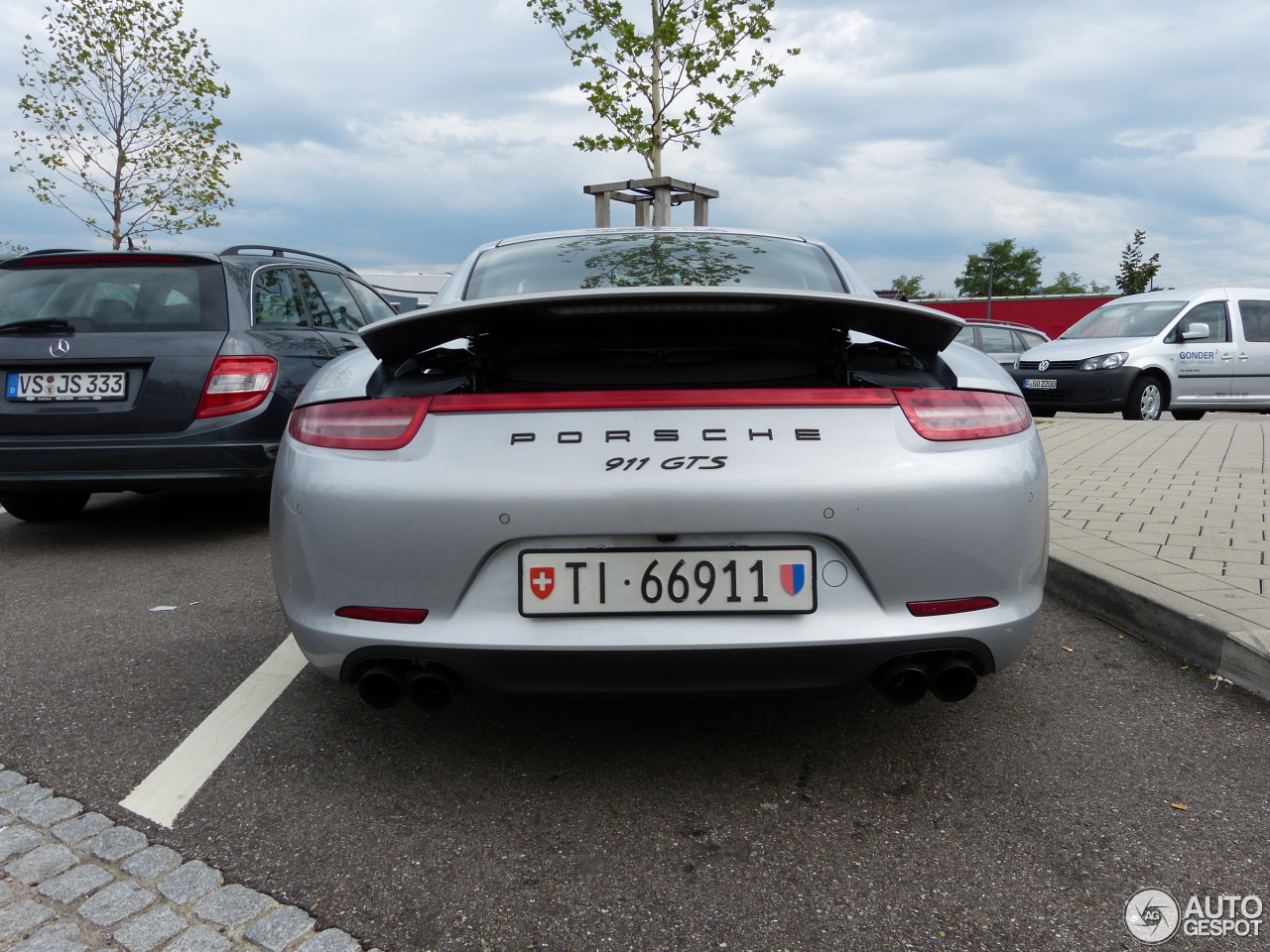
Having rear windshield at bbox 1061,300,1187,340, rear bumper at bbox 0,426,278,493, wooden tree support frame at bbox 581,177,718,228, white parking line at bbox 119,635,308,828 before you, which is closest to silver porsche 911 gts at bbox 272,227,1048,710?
white parking line at bbox 119,635,308,828

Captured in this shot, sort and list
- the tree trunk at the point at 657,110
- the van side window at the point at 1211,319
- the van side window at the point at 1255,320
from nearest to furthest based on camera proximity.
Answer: the van side window at the point at 1211,319, the van side window at the point at 1255,320, the tree trunk at the point at 657,110

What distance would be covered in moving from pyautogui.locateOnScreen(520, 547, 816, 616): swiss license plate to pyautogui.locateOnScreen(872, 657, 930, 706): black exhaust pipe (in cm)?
26

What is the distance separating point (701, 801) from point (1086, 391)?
435 inches

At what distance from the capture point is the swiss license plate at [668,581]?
6.65 feet

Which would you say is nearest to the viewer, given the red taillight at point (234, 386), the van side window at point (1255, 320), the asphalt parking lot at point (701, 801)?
the asphalt parking lot at point (701, 801)

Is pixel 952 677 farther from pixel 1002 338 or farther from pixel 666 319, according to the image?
pixel 1002 338

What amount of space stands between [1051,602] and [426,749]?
2.68 meters

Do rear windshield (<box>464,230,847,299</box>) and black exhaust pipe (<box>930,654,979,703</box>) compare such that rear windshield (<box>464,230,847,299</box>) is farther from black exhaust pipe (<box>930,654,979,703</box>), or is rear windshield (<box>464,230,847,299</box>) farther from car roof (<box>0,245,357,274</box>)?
car roof (<box>0,245,357,274</box>)

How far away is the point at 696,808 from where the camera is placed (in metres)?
2.20

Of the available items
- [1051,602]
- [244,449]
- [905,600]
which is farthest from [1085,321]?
[905,600]

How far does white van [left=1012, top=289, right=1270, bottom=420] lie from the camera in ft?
38.2

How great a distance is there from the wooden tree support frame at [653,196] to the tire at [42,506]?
7599 millimetres

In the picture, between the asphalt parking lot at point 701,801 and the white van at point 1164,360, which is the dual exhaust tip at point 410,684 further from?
the white van at point 1164,360

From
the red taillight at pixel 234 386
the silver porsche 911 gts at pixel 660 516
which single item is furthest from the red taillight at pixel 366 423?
the red taillight at pixel 234 386
